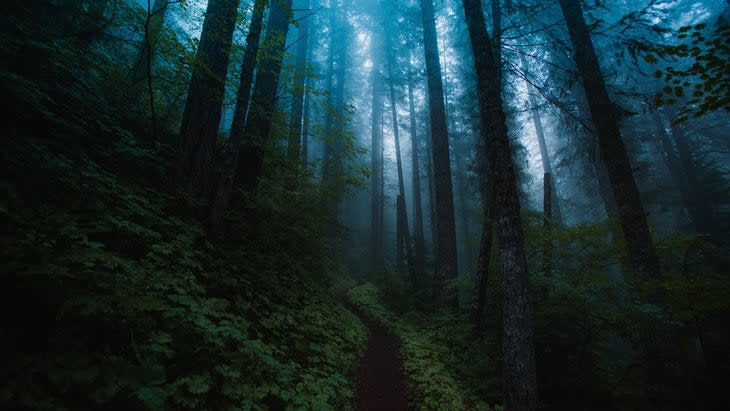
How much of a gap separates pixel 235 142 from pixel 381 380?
5377 mm

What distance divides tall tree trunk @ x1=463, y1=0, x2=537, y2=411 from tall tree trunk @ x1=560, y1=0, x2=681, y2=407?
1.75 metres

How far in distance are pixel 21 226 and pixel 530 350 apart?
252 inches

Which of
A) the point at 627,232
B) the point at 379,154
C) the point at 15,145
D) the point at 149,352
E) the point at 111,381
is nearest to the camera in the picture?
the point at 111,381

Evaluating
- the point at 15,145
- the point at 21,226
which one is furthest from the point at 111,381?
the point at 15,145

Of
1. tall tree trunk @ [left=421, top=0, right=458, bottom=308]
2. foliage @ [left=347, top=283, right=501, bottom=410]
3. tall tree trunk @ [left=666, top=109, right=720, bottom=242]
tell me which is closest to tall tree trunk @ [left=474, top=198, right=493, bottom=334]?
foliage @ [left=347, top=283, right=501, bottom=410]

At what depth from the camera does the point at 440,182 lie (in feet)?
36.4

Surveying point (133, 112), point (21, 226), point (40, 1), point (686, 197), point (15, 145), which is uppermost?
point (686, 197)

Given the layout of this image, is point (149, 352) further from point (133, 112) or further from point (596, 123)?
point (596, 123)

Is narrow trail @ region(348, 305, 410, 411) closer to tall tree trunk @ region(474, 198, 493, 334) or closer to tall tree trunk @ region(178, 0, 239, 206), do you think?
tall tree trunk @ region(474, 198, 493, 334)

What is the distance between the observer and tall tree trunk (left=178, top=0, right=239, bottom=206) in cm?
569

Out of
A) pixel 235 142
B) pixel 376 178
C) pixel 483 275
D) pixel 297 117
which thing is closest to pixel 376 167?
pixel 376 178

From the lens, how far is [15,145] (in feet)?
10.0

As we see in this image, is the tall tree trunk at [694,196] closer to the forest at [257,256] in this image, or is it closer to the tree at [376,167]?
the forest at [257,256]

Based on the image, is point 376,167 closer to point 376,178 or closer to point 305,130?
point 376,178
